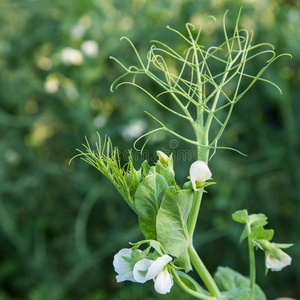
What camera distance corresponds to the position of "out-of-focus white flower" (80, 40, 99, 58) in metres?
1.68

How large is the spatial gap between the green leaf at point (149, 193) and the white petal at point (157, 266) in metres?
0.07

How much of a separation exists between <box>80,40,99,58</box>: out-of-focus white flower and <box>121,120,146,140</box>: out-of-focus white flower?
1.14 ft

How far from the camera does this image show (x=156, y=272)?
0.45 metres

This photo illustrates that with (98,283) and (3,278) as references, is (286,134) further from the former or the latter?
(3,278)

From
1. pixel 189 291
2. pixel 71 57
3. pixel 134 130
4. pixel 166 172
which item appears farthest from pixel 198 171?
pixel 71 57

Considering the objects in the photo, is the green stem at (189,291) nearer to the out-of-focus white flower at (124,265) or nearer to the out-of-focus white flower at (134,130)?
the out-of-focus white flower at (124,265)

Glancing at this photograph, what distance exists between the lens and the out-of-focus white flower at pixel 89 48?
168cm

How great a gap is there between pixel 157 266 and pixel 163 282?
0.02 meters

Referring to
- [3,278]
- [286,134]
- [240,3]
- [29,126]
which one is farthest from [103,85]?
[3,278]

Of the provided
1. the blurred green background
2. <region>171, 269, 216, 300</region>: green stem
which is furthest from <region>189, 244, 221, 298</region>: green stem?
the blurred green background

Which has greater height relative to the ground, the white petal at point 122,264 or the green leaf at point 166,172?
the green leaf at point 166,172

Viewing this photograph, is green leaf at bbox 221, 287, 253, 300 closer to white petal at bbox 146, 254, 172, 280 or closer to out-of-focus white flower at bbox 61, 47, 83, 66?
white petal at bbox 146, 254, 172, 280

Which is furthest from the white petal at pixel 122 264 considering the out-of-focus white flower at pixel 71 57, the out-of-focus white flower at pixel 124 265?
Result: the out-of-focus white flower at pixel 71 57

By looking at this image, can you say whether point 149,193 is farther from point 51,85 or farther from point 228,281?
point 51,85
